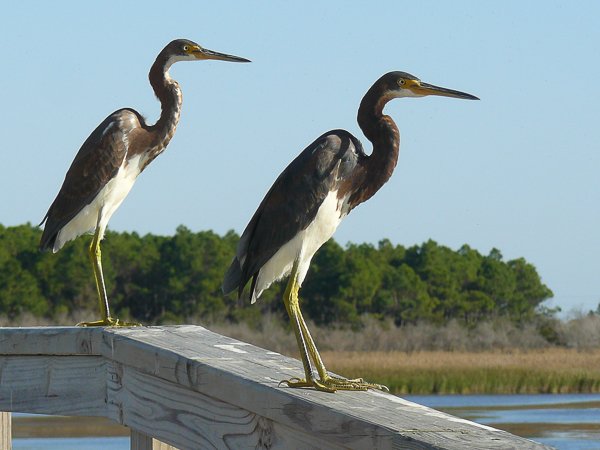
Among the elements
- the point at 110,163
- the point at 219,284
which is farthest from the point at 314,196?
the point at 219,284

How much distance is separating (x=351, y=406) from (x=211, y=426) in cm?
47

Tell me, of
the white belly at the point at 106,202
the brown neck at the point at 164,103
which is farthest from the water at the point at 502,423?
the brown neck at the point at 164,103

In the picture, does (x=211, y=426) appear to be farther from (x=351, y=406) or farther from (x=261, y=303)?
(x=261, y=303)

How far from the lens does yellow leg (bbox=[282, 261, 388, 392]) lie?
2.67 m

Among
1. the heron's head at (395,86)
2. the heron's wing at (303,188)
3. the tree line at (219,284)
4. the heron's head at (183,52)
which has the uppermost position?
the heron's head at (183,52)

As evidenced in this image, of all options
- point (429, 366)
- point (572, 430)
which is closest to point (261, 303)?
point (429, 366)

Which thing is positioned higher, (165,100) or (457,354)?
(165,100)

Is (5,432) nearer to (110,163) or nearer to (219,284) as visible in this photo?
(110,163)

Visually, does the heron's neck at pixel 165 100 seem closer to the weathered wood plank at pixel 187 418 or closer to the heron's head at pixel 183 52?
the heron's head at pixel 183 52

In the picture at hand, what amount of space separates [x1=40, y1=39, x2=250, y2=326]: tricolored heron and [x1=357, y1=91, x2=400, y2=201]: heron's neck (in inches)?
72.5

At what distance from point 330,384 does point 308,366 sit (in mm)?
94

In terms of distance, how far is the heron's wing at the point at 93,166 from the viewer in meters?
4.87

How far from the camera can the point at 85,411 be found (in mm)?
2936

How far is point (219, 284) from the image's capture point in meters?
39.5
